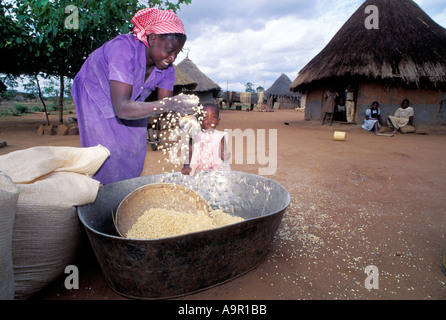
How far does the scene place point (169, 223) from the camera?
196cm

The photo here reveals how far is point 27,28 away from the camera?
6738 mm

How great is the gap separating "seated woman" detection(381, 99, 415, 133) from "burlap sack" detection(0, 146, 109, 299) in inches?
405

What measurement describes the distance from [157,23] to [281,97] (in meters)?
29.6

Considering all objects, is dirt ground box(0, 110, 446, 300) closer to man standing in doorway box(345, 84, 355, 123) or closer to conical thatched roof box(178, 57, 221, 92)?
man standing in doorway box(345, 84, 355, 123)

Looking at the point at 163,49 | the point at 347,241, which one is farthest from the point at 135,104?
the point at 347,241

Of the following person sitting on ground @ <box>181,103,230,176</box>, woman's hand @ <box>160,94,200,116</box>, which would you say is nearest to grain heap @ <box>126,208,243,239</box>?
woman's hand @ <box>160,94,200,116</box>

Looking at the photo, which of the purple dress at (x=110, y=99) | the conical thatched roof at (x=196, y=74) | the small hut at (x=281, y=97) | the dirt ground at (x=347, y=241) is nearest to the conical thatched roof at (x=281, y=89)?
the small hut at (x=281, y=97)

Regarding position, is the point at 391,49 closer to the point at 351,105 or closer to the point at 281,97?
the point at 351,105

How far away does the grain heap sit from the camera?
72.6 inches

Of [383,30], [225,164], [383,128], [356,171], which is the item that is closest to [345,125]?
[383,128]

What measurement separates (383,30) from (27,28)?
11.7 meters

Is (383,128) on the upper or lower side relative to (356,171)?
upper
